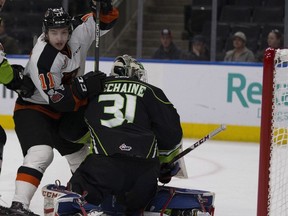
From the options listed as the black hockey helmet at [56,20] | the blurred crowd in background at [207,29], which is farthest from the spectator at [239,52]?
the black hockey helmet at [56,20]

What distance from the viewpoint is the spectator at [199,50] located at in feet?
24.1

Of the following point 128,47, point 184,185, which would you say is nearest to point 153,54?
point 128,47

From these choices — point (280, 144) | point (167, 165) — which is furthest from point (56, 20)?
point (280, 144)

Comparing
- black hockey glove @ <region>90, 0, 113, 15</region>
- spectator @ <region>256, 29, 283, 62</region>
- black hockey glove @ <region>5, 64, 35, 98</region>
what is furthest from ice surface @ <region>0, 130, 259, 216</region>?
black hockey glove @ <region>90, 0, 113, 15</region>

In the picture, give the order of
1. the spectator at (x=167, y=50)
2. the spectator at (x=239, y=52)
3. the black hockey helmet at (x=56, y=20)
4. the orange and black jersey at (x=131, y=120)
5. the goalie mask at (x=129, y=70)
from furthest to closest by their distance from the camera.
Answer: the spectator at (x=167, y=50), the spectator at (x=239, y=52), the black hockey helmet at (x=56, y=20), the goalie mask at (x=129, y=70), the orange and black jersey at (x=131, y=120)

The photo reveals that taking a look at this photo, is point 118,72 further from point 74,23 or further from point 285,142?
point 285,142

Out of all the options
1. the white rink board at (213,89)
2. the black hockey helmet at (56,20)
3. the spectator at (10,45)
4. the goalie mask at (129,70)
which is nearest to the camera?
the goalie mask at (129,70)

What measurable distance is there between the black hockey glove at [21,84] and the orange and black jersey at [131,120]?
21.0 inches

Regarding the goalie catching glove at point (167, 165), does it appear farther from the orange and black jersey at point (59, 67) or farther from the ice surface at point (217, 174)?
the ice surface at point (217, 174)

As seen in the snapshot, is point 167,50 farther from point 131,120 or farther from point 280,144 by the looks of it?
point 131,120

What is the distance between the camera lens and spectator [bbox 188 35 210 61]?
24.1 feet

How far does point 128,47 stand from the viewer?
25.1 feet

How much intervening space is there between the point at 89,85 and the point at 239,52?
3856 millimetres

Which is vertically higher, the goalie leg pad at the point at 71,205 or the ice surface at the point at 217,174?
the goalie leg pad at the point at 71,205
